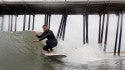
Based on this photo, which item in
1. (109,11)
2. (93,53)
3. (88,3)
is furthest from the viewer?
(109,11)

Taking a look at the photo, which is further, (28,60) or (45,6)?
(45,6)

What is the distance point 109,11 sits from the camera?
2962cm

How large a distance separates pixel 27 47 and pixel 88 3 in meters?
11.6

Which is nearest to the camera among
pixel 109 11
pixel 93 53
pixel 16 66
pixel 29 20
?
pixel 16 66

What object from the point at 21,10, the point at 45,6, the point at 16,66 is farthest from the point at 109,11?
the point at 16,66

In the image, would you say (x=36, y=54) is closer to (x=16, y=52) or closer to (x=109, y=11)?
(x=16, y=52)

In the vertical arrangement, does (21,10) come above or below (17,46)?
above

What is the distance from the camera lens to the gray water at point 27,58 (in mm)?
12375

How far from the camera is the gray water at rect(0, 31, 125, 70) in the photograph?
12.4 metres

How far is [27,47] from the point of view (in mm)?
16750

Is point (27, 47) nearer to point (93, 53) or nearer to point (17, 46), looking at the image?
point (17, 46)

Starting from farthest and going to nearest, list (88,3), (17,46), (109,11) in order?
(109,11) → (88,3) → (17,46)

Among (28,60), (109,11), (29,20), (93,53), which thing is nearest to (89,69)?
(28,60)

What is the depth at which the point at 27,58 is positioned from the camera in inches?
547
